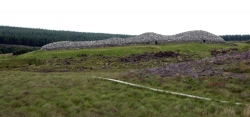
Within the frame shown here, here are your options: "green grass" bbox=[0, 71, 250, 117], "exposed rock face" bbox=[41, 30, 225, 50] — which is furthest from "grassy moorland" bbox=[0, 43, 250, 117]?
"exposed rock face" bbox=[41, 30, 225, 50]

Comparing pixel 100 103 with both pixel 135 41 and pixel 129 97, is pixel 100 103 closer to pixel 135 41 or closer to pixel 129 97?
pixel 129 97

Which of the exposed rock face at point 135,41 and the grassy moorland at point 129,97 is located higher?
the exposed rock face at point 135,41

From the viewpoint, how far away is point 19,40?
120 m

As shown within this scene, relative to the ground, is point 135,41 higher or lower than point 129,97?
higher

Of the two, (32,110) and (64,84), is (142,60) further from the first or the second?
(32,110)

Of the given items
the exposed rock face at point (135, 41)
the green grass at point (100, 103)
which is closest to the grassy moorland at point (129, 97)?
the green grass at point (100, 103)

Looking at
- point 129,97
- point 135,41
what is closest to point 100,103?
point 129,97

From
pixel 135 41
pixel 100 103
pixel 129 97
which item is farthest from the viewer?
pixel 135 41

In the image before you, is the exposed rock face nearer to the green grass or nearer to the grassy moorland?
the grassy moorland

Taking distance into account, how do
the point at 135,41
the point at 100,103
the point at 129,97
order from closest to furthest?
the point at 100,103 < the point at 129,97 < the point at 135,41

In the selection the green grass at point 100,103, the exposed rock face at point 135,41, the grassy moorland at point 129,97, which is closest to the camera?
the green grass at point 100,103

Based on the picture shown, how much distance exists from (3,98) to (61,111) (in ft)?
17.0

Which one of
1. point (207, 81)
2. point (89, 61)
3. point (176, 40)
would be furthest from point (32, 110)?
point (176, 40)

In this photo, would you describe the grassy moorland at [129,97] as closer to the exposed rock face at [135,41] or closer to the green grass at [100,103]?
the green grass at [100,103]
